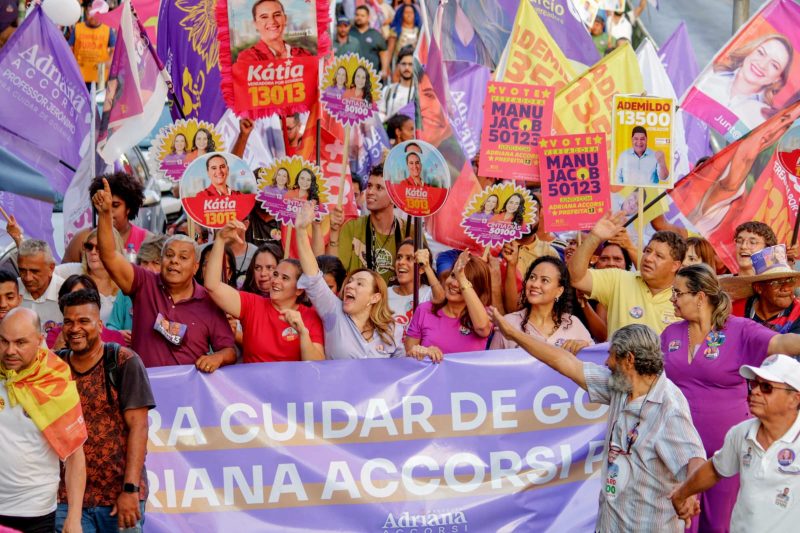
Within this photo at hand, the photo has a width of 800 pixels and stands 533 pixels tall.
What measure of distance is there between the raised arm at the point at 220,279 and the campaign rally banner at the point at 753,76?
13.6ft

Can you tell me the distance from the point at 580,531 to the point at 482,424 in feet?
2.68

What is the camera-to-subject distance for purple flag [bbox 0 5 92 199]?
32.2 feet

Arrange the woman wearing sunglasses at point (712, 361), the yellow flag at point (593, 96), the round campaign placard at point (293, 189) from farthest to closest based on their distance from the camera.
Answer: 1. the yellow flag at point (593, 96)
2. the round campaign placard at point (293, 189)
3. the woman wearing sunglasses at point (712, 361)

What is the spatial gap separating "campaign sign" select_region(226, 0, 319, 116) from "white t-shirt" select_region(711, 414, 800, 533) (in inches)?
175

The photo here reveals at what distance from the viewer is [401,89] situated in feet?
47.2

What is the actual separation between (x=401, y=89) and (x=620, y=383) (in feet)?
Answer: 30.0

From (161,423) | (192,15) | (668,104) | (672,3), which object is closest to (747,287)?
(668,104)

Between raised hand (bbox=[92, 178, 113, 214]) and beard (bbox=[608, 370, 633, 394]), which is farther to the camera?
raised hand (bbox=[92, 178, 113, 214])

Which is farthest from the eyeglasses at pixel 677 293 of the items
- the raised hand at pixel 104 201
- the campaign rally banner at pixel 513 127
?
the raised hand at pixel 104 201

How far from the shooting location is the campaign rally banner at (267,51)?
8516 millimetres

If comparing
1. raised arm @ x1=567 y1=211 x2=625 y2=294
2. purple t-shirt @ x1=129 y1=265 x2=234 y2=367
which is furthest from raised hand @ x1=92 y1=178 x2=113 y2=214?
raised arm @ x1=567 y1=211 x2=625 y2=294

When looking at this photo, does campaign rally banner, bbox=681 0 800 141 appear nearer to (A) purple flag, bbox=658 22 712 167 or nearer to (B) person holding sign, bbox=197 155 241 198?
(A) purple flag, bbox=658 22 712 167

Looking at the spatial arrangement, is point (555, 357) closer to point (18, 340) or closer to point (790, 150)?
point (18, 340)

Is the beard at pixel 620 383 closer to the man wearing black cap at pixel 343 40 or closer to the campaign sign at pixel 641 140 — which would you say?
the campaign sign at pixel 641 140
